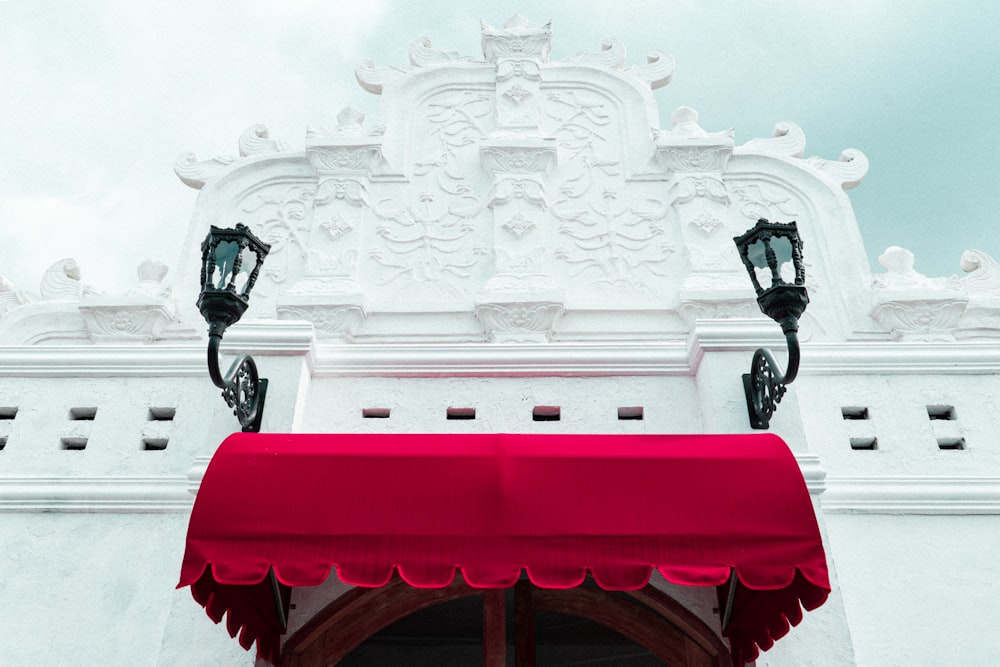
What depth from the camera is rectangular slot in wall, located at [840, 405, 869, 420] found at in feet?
14.0

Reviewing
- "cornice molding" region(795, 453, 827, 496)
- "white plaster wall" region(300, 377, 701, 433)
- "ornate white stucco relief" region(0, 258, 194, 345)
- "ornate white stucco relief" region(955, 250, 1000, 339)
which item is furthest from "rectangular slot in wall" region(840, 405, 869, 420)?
"ornate white stucco relief" region(0, 258, 194, 345)

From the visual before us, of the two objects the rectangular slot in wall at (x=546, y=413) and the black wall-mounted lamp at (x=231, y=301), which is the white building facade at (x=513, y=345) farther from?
the black wall-mounted lamp at (x=231, y=301)

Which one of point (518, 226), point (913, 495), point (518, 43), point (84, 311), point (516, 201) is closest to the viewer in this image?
point (913, 495)

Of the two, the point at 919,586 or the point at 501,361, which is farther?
the point at 501,361

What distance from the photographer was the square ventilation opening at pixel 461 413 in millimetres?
4234

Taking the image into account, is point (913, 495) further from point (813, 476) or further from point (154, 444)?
point (154, 444)

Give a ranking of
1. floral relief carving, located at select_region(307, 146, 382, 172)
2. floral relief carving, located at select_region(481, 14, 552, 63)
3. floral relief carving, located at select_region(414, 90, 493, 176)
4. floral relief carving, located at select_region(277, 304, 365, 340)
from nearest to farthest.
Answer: floral relief carving, located at select_region(277, 304, 365, 340) → floral relief carving, located at select_region(307, 146, 382, 172) → floral relief carving, located at select_region(414, 90, 493, 176) → floral relief carving, located at select_region(481, 14, 552, 63)

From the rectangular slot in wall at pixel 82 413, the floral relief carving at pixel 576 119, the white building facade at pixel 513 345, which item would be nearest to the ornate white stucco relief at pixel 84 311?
the white building facade at pixel 513 345

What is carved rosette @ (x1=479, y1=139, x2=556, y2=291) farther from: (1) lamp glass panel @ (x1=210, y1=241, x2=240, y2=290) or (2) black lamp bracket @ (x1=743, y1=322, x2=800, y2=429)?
(1) lamp glass panel @ (x1=210, y1=241, x2=240, y2=290)

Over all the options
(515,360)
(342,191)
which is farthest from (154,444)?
(342,191)

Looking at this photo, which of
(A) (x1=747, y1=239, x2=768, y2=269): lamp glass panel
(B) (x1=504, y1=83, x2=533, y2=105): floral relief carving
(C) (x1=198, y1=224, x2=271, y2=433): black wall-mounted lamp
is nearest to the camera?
(C) (x1=198, y1=224, x2=271, y2=433): black wall-mounted lamp

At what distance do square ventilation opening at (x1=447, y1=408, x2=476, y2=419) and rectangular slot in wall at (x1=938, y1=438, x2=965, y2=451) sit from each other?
7.63 feet

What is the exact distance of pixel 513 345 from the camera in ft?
14.2

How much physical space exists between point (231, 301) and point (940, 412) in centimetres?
349
